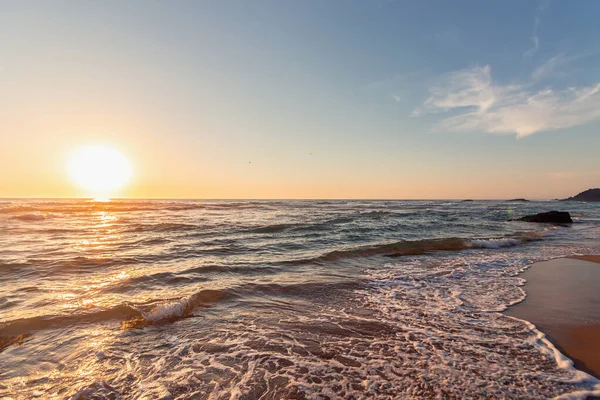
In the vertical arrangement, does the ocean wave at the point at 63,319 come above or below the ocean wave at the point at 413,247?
above

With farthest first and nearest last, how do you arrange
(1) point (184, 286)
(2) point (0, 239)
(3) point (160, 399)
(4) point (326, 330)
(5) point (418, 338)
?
(2) point (0, 239), (1) point (184, 286), (4) point (326, 330), (5) point (418, 338), (3) point (160, 399)

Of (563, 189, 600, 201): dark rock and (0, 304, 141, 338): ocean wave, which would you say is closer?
(0, 304, 141, 338): ocean wave

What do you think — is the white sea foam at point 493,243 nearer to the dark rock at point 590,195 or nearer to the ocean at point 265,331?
the ocean at point 265,331

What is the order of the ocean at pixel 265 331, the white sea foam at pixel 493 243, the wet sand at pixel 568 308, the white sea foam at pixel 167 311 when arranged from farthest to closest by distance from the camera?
1. the white sea foam at pixel 493 243
2. the white sea foam at pixel 167 311
3. the wet sand at pixel 568 308
4. the ocean at pixel 265 331

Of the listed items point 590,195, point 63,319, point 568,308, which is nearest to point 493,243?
point 568,308

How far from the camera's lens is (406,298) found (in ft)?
26.1

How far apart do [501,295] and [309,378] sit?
6537 mm

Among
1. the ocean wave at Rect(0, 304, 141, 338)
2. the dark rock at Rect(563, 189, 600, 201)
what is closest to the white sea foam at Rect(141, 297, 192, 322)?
the ocean wave at Rect(0, 304, 141, 338)

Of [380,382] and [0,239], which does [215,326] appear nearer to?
[380,382]

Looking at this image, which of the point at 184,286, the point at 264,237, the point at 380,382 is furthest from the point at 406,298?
the point at 264,237

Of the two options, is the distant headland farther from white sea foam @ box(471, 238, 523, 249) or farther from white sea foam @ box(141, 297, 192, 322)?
white sea foam @ box(141, 297, 192, 322)

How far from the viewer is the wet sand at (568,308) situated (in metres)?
4.93

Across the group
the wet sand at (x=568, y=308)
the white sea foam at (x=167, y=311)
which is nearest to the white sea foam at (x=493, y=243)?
the wet sand at (x=568, y=308)

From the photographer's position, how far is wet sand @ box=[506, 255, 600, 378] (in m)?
4.93
